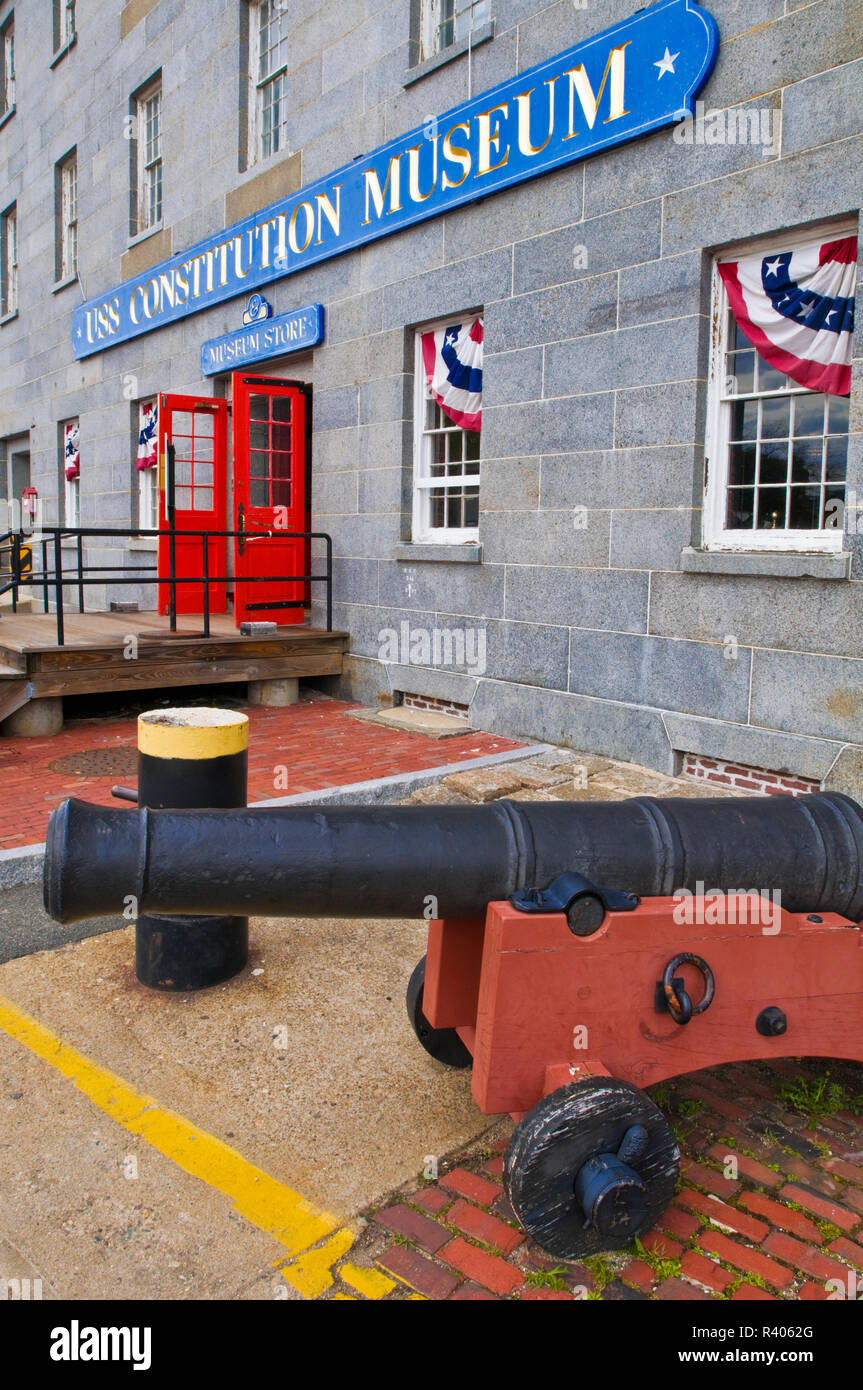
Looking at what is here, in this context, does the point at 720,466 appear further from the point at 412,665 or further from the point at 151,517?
the point at 151,517

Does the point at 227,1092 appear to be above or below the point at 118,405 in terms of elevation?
below

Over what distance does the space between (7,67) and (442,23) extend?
14.3m

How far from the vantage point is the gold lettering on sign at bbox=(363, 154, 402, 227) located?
936 centimetres

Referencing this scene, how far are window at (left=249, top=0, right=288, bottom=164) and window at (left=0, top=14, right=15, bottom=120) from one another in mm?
9592

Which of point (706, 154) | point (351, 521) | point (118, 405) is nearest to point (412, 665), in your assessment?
point (351, 521)

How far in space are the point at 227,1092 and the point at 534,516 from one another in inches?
223

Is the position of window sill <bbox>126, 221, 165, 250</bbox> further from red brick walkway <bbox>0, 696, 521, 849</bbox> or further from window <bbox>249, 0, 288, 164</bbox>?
red brick walkway <bbox>0, 696, 521, 849</bbox>

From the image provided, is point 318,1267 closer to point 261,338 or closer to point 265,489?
point 265,489

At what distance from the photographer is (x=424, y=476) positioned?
9.69 meters

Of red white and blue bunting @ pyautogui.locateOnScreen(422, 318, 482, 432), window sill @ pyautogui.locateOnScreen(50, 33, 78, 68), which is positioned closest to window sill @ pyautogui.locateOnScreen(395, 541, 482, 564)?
red white and blue bunting @ pyautogui.locateOnScreen(422, 318, 482, 432)

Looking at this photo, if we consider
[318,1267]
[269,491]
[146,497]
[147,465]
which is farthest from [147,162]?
[318,1267]

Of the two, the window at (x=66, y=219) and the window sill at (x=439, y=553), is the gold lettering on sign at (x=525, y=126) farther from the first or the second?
the window at (x=66, y=219)

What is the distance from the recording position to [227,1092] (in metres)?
3.47

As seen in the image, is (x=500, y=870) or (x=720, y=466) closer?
→ (x=500, y=870)
